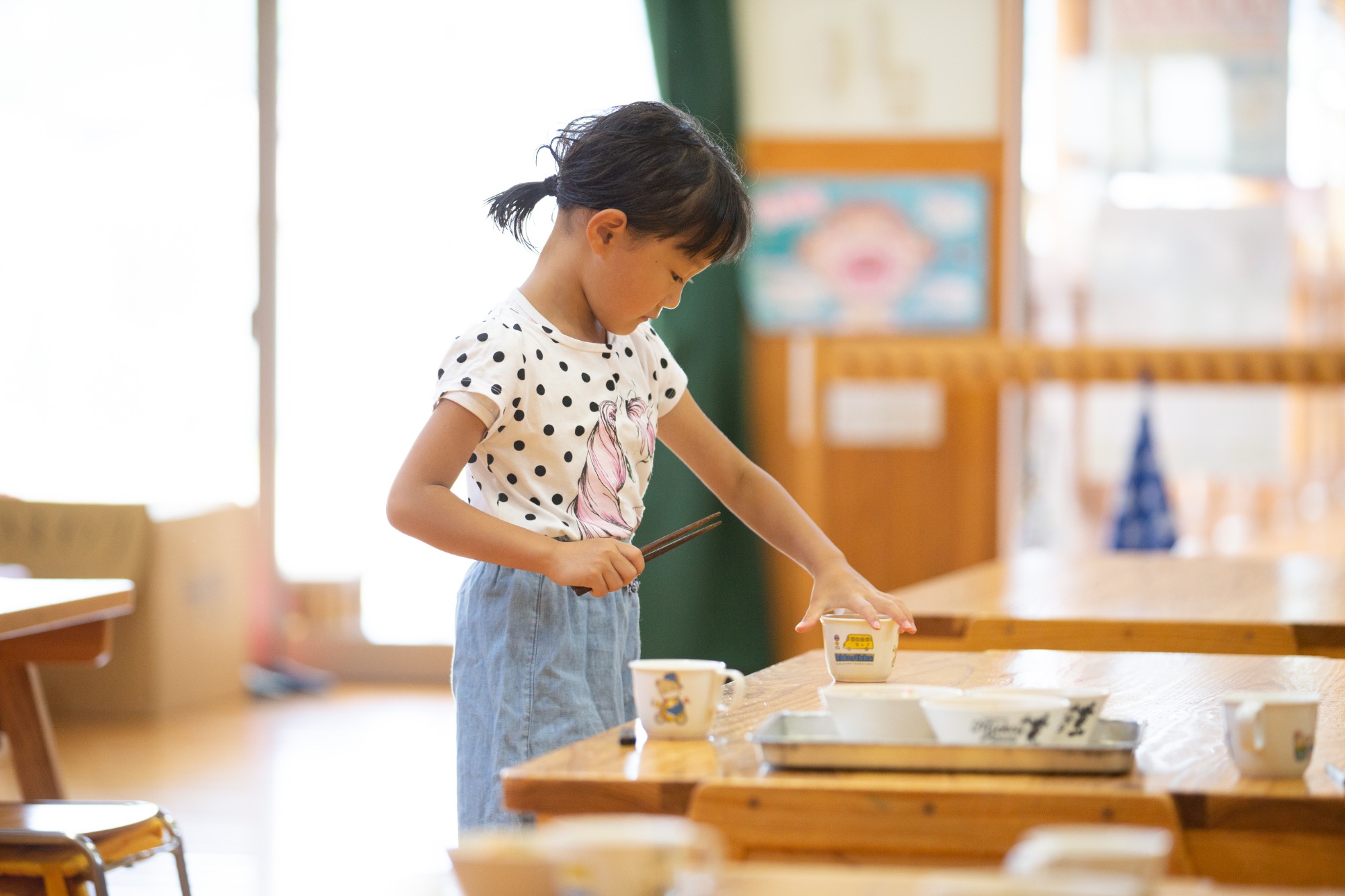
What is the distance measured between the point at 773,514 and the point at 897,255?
9.31ft

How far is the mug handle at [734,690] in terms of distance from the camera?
1147mm

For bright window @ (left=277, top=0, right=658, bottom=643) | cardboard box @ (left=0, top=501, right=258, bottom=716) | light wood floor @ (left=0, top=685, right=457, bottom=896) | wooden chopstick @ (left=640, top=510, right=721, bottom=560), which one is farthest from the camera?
bright window @ (left=277, top=0, right=658, bottom=643)

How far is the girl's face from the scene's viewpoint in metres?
1.45

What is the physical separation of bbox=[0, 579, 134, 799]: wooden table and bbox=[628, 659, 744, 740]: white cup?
1149 millimetres

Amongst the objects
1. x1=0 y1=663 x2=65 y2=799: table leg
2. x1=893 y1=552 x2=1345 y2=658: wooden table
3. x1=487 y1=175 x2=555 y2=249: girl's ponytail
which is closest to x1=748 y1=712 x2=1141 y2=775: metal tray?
x1=487 y1=175 x2=555 y2=249: girl's ponytail

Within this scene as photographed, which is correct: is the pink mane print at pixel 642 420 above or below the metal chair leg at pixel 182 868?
above

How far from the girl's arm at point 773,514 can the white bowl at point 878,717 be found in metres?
0.34

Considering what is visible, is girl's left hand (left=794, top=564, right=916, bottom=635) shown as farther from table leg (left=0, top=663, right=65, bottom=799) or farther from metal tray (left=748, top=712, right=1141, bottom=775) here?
table leg (left=0, top=663, right=65, bottom=799)

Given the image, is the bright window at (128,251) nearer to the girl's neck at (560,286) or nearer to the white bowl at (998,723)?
the girl's neck at (560,286)

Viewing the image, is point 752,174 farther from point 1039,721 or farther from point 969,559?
point 1039,721

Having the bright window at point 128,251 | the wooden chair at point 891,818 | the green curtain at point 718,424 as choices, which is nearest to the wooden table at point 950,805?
the wooden chair at point 891,818

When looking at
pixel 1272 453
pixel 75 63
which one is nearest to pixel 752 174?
pixel 1272 453

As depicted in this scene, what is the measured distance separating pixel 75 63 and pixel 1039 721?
15.0 feet

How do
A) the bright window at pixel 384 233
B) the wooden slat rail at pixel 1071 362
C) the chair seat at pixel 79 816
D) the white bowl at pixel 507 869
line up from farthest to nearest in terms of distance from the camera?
the bright window at pixel 384 233 < the wooden slat rail at pixel 1071 362 < the chair seat at pixel 79 816 < the white bowl at pixel 507 869
